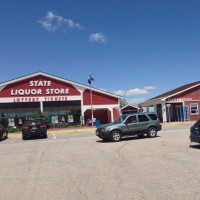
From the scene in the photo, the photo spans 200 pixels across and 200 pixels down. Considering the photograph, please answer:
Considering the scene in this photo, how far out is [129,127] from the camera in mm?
15617

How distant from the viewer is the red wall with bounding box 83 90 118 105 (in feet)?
125

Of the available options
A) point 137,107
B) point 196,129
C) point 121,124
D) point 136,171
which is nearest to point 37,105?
point 137,107

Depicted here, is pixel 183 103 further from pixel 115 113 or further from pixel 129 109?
pixel 129 109

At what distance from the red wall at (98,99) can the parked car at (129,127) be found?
21.8 meters

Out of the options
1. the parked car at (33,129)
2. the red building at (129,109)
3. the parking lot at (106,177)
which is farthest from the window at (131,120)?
Answer: the red building at (129,109)

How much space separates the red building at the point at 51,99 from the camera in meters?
35.4

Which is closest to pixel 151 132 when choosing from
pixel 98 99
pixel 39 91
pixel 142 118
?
pixel 142 118

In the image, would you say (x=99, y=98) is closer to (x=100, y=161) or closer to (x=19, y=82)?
(x=19, y=82)

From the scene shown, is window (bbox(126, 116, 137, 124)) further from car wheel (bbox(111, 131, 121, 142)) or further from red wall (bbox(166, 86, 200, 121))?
red wall (bbox(166, 86, 200, 121))

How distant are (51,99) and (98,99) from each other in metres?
6.83

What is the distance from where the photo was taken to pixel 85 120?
3947 centimetres

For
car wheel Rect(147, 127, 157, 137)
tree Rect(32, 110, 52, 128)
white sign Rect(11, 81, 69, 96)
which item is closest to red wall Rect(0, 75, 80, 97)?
white sign Rect(11, 81, 69, 96)

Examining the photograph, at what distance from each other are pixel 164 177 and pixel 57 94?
3154 cm

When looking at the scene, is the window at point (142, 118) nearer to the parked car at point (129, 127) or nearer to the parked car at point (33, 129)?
the parked car at point (129, 127)
